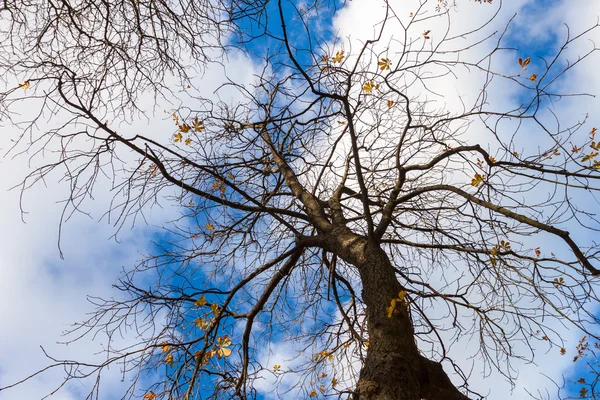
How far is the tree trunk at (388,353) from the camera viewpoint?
86.7 inches

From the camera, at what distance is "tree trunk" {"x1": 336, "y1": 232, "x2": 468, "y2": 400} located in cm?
220

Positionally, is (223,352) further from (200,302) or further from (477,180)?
(477,180)

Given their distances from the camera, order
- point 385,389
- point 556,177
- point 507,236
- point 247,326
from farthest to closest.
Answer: point 247,326
point 507,236
point 556,177
point 385,389

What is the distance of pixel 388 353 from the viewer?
234 centimetres

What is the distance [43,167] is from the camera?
259 centimetres

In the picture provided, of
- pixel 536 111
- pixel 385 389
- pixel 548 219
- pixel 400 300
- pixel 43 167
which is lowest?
pixel 385 389

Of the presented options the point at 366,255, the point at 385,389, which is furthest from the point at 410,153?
the point at 385,389

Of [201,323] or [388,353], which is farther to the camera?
A: [201,323]

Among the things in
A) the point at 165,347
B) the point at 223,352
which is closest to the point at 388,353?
the point at 223,352

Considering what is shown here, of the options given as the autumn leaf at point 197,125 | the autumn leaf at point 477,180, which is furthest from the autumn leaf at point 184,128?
the autumn leaf at point 477,180

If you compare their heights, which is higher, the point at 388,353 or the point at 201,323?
the point at 201,323

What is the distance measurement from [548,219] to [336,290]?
2.13m

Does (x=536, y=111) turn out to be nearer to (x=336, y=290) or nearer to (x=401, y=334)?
(x=401, y=334)

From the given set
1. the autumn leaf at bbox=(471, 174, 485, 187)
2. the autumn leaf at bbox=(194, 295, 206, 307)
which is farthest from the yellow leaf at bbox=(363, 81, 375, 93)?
the autumn leaf at bbox=(194, 295, 206, 307)
